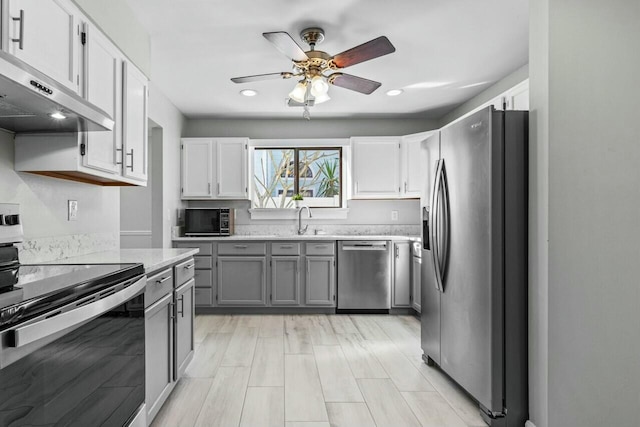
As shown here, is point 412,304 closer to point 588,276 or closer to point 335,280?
point 335,280

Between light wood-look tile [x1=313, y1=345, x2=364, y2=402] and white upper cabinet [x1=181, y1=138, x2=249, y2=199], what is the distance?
2.34 m

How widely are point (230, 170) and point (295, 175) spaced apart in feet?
2.86

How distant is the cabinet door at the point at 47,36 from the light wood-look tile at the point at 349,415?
2.16 m

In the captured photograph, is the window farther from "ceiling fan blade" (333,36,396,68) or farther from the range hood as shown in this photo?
the range hood

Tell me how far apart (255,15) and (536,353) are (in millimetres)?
2572

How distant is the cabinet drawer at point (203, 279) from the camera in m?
4.33

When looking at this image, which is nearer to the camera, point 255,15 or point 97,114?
point 97,114

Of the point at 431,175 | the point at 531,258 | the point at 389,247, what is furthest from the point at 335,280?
the point at 531,258

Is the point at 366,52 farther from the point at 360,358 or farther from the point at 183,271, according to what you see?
the point at 360,358

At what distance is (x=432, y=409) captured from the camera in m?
2.18

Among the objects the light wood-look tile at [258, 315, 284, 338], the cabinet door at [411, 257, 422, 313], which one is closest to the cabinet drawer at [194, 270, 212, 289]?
the light wood-look tile at [258, 315, 284, 338]

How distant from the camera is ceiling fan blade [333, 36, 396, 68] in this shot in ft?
7.38

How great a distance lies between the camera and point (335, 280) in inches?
172

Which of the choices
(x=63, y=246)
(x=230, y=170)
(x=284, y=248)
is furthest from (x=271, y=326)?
(x=63, y=246)
